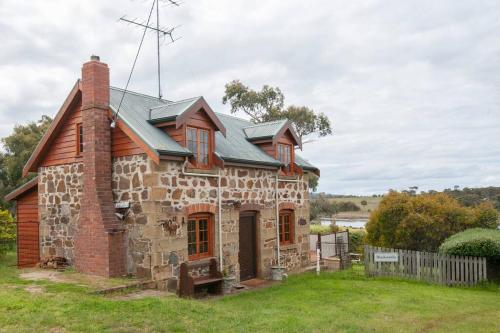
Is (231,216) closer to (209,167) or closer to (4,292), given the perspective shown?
(209,167)

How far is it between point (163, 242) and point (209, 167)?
3068mm

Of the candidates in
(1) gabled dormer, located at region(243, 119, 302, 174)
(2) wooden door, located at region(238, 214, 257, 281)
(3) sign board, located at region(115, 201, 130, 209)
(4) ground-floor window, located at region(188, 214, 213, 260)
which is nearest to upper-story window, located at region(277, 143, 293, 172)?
(1) gabled dormer, located at region(243, 119, 302, 174)

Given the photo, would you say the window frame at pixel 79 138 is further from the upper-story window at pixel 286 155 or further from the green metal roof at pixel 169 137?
the upper-story window at pixel 286 155

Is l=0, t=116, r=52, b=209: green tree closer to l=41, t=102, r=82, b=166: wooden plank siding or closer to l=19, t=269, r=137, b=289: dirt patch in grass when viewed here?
l=41, t=102, r=82, b=166: wooden plank siding

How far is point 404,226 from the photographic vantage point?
72.1 feet

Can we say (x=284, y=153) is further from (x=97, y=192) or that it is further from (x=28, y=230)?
(x=28, y=230)

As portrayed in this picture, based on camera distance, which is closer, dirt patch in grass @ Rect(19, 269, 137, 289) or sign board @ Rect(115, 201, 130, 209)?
dirt patch in grass @ Rect(19, 269, 137, 289)

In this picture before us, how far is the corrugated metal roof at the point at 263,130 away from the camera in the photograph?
62.1 feet

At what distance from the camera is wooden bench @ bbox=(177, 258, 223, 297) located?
1309 cm

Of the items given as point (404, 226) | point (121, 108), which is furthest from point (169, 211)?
point (404, 226)

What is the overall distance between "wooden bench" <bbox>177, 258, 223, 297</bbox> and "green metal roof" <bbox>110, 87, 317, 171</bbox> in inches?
137

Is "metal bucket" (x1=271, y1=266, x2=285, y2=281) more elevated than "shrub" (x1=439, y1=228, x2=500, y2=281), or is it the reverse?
"shrub" (x1=439, y1=228, x2=500, y2=281)

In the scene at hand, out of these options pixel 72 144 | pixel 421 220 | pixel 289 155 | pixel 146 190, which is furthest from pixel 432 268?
pixel 72 144

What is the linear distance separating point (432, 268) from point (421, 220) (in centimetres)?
480
